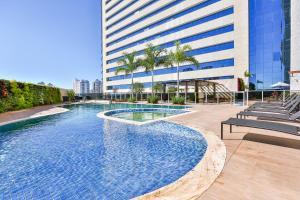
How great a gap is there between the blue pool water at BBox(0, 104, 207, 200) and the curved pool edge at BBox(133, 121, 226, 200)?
1.35 feet

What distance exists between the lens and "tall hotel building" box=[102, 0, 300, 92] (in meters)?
21.8

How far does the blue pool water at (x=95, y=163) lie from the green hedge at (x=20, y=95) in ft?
28.6

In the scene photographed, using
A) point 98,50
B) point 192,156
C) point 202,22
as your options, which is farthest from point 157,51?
point 98,50

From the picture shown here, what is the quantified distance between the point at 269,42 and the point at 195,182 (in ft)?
90.7

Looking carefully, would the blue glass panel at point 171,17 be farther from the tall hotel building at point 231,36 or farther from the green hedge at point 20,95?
the green hedge at point 20,95

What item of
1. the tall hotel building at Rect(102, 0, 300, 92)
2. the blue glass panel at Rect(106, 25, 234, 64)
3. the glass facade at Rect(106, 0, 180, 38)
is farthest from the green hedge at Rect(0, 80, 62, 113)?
the glass facade at Rect(106, 0, 180, 38)

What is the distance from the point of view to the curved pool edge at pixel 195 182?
2.35 meters

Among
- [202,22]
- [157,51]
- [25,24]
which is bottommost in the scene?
[157,51]

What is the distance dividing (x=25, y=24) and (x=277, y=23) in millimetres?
33959

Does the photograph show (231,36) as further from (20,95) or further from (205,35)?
(20,95)

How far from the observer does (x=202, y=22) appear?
91.2 ft

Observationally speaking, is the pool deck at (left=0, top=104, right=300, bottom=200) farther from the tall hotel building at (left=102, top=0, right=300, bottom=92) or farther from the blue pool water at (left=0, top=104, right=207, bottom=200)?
the tall hotel building at (left=102, top=0, right=300, bottom=92)

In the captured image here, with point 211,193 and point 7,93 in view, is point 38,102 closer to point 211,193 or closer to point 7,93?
point 7,93

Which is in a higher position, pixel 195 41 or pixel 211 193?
pixel 195 41
